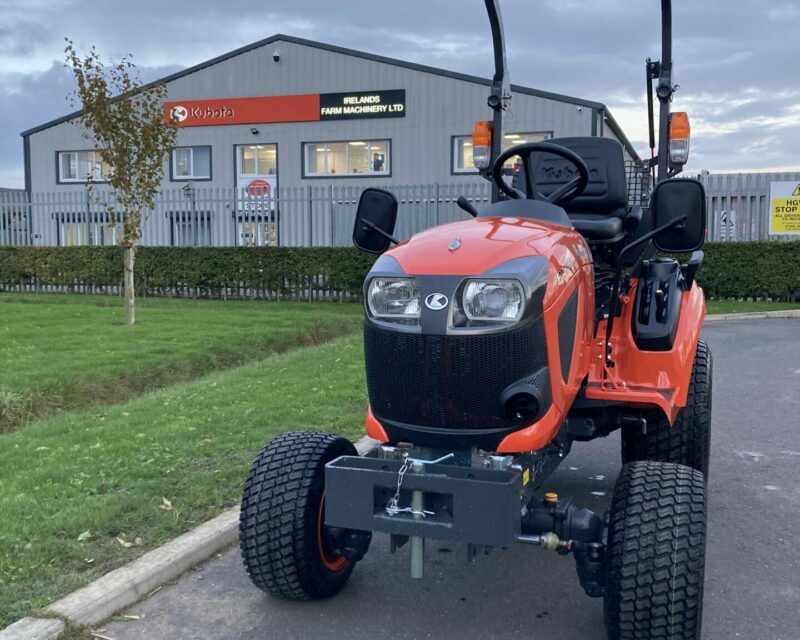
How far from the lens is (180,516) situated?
4.27m

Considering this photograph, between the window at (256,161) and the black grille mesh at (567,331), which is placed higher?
the window at (256,161)

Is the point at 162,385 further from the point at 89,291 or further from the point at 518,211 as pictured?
the point at 89,291

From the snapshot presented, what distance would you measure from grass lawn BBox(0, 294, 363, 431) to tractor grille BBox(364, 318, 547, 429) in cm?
515

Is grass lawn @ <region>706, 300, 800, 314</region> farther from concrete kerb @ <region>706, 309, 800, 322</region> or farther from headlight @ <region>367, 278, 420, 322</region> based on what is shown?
headlight @ <region>367, 278, 420, 322</region>

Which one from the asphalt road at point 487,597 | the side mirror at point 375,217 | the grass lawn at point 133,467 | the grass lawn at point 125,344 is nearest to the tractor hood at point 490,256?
the side mirror at point 375,217

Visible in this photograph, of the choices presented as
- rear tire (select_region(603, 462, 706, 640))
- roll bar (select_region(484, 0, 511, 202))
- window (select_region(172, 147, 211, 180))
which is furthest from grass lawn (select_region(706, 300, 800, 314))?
window (select_region(172, 147, 211, 180))

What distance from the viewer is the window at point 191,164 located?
30938 mm

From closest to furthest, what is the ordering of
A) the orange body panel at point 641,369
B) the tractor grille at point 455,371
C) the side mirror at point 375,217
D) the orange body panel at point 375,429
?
the tractor grille at point 455,371
the orange body panel at point 375,429
the orange body panel at point 641,369
the side mirror at point 375,217

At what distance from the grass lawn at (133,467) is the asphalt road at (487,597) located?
0.38 m

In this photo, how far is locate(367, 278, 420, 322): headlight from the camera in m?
3.02

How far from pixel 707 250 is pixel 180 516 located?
13.7 metres

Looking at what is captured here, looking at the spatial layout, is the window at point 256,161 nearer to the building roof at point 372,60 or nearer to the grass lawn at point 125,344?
the building roof at point 372,60

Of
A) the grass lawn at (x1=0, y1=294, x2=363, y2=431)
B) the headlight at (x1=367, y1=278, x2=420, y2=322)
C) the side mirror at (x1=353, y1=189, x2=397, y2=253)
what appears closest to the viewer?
the headlight at (x1=367, y1=278, x2=420, y2=322)

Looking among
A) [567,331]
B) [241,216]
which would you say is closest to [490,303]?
[567,331]
